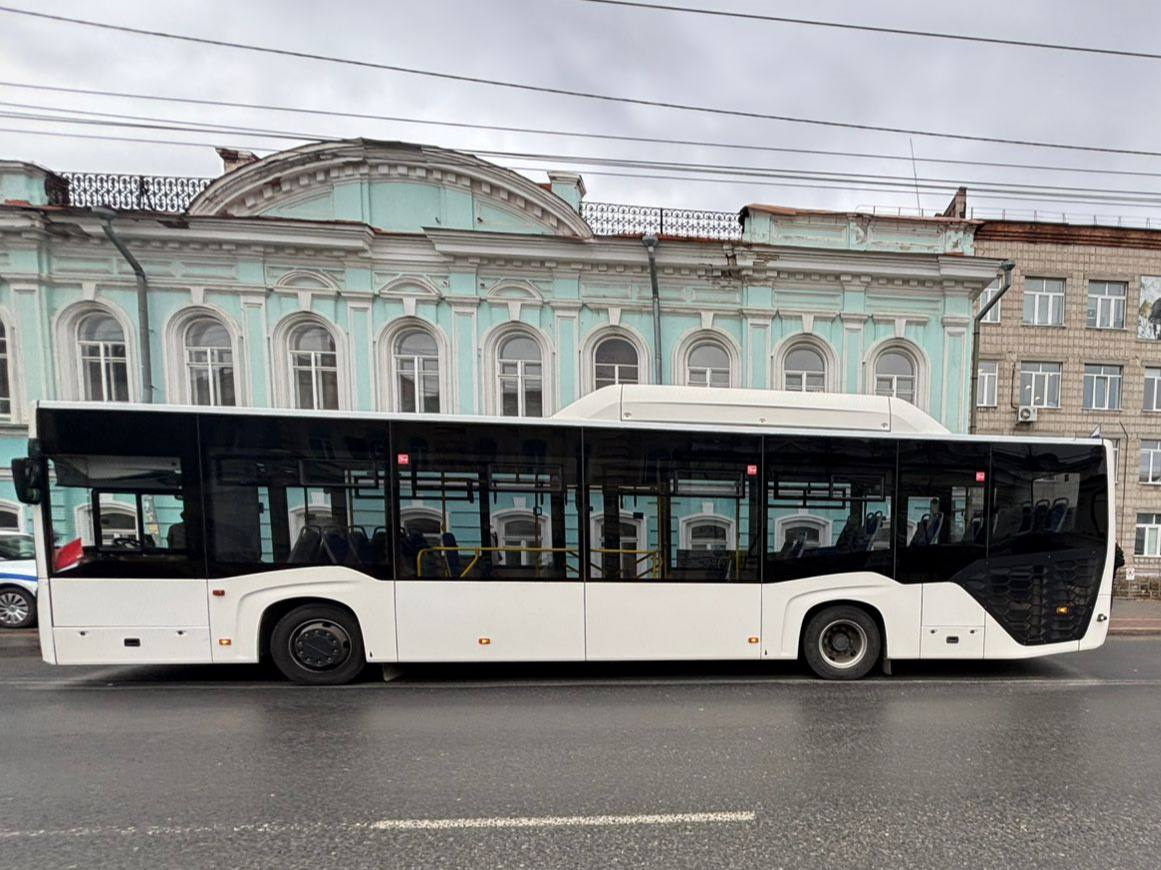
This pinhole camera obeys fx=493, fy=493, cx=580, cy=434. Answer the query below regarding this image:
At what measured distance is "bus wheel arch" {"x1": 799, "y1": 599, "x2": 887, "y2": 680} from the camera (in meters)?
5.32

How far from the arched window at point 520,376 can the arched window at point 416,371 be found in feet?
4.75

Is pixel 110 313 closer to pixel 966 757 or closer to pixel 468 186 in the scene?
pixel 468 186

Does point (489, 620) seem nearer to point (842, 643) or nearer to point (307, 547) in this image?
point (307, 547)

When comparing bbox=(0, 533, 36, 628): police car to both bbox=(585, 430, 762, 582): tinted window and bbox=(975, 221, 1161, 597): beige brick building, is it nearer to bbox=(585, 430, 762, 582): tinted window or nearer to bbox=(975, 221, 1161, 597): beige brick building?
bbox=(585, 430, 762, 582): tinted window

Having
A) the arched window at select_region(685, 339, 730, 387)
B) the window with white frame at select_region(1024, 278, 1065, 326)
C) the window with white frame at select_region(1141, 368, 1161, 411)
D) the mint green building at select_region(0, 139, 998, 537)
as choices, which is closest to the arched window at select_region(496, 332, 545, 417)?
the mint green building at select_region(0, 139, 998, 537)

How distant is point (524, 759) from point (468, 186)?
34.7ft

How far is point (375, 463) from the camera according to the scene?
4.98 metres

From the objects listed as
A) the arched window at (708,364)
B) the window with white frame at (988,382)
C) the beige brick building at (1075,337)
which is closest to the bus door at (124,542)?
the arched window at (708,364)

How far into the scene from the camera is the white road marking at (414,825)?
8.98 ft

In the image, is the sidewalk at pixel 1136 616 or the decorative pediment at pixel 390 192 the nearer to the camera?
the sidewalk at pixel 1136 616

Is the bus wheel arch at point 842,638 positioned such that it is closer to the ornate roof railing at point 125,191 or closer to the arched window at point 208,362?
the arched window at point 208,362

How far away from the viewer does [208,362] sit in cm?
1041

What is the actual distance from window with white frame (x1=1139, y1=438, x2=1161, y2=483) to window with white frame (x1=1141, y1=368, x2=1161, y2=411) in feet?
3.89

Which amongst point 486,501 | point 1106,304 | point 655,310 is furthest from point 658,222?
point 1106,304
